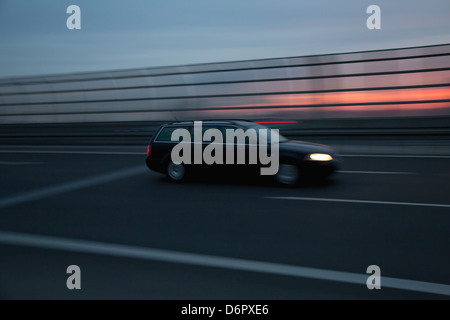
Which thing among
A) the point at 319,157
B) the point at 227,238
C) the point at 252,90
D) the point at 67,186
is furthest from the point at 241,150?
the point at 252,90

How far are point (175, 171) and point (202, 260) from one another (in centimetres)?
479

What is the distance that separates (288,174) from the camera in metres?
8.07

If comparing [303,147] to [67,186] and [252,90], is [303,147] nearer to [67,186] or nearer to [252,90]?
[67,186]

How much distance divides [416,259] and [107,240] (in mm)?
3511

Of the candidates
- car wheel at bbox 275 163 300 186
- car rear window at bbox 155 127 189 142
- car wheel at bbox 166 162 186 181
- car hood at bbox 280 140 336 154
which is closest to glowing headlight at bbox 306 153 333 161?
car hood at bbox 280 140 336 154

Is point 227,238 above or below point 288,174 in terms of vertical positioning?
below

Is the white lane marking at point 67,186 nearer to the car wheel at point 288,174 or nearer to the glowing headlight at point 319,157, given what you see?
→ the car wheel at point 288,174

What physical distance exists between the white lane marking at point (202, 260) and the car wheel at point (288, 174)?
390 cm

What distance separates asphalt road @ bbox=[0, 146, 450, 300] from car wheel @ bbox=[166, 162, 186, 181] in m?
0.28

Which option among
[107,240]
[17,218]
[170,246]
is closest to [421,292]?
[170,246]

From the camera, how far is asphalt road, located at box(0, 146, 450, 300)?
373cm

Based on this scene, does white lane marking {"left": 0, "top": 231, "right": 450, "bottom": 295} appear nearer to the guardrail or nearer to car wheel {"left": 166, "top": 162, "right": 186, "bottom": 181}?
car wheel {"left": 166, "top": 162, "right": 186, "bottom": 181}

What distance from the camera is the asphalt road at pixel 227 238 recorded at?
373 cm

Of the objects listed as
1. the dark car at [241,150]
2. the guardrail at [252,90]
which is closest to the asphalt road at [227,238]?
the dark car at [241,150]
